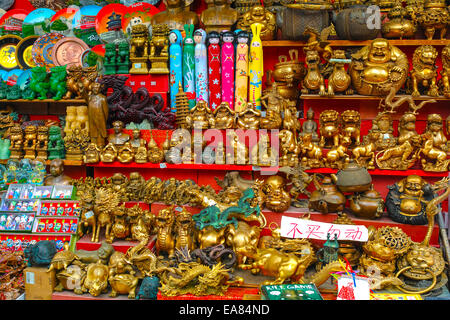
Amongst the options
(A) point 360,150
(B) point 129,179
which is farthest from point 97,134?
(A) point 360,150

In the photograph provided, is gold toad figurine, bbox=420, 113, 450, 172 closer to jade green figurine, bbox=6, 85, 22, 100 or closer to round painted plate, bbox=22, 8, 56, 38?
jade green figurine, bbox=6, 85, 22, 100

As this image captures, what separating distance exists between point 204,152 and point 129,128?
0.91 meters

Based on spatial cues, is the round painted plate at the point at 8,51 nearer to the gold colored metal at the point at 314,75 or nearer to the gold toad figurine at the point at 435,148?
the gold colored metal at the point at 314,75

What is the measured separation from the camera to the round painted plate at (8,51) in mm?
5445

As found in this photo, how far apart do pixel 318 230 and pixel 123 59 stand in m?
2.81

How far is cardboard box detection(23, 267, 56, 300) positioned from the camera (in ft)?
10.2

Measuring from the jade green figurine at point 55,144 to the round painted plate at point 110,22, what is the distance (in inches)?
54.9

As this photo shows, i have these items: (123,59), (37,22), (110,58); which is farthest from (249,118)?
(37,22)

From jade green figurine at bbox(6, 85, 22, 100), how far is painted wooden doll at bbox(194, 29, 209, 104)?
213 centimetres

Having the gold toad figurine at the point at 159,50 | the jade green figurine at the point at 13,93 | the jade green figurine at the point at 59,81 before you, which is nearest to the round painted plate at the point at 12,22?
the jade green figurine at the point at 13,93

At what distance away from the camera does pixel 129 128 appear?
4.25m

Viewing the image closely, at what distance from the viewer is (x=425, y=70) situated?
386 centimetres

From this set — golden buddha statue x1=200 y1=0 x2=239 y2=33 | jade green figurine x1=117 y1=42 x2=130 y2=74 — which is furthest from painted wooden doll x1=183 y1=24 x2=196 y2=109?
jade green figurine x1=117 y1=42 x2=130 y2=74
